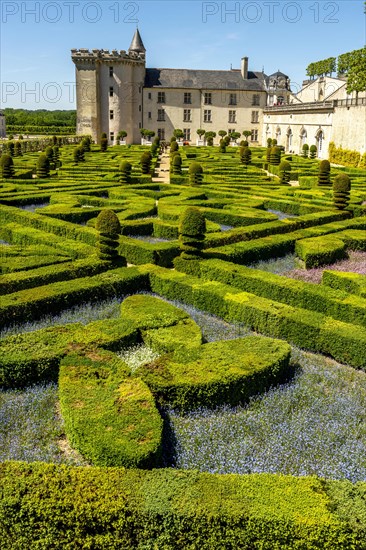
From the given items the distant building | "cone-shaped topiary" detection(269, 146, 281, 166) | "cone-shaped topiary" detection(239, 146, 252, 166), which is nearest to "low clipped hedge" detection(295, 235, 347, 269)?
"cone-shaped topiary" detection(269, 146, 281, 166)

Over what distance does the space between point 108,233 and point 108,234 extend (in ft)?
0.12

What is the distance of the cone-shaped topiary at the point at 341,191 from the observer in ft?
57.7

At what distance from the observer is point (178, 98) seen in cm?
6009

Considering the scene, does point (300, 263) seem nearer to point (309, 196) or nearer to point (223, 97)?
point (309, 196)

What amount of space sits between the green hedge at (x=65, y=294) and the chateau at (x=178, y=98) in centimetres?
4340

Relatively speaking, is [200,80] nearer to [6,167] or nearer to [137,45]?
[137,45]

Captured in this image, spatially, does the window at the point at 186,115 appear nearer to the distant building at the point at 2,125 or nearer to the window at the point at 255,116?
the window at the point at 255,116

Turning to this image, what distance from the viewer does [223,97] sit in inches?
2382

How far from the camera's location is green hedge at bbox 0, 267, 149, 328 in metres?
8.60

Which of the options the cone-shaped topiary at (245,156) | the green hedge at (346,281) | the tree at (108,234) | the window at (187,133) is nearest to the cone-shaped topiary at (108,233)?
the tree at (108,234)

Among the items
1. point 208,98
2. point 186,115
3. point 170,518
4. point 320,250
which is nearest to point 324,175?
point 320,250

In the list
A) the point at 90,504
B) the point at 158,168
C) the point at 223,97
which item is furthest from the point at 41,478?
the point at 223,97

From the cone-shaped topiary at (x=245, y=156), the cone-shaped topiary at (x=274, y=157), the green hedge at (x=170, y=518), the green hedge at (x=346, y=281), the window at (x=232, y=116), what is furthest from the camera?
the window at (x=232, y=116)

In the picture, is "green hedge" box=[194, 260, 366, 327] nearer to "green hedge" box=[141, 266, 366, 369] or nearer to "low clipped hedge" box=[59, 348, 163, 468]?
"green hedge" box=[141, 266, 366, 369]
